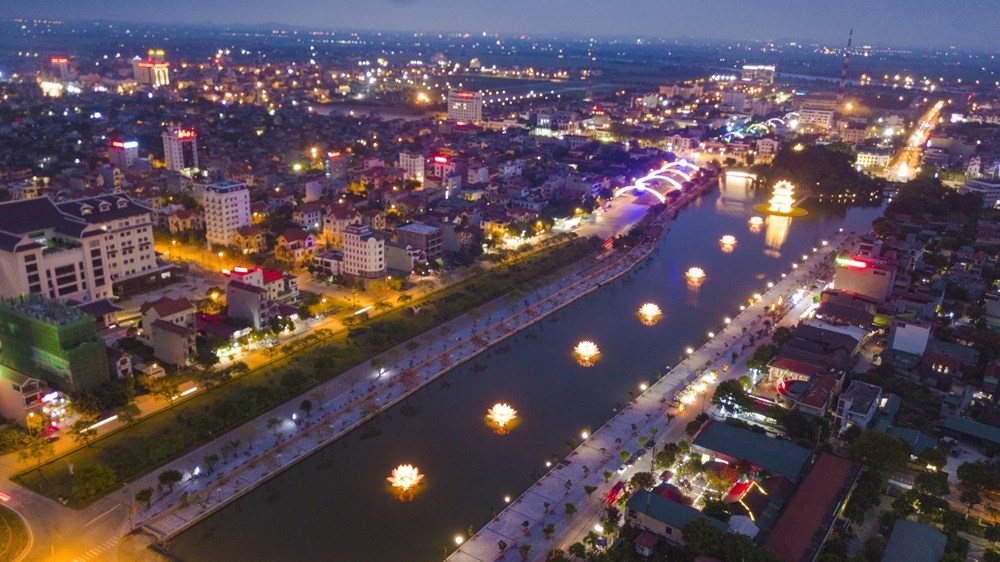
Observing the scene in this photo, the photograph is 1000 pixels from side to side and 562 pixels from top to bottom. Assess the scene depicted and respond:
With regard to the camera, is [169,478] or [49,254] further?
[49,254]

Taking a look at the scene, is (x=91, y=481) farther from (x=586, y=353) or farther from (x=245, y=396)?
(x=586, y=353)

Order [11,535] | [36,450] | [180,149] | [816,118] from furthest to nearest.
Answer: [816,118], [180,149], [36,450], [11,535]

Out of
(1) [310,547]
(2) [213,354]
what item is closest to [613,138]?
(2) [213,354]

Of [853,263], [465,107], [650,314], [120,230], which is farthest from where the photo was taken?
[465,107]

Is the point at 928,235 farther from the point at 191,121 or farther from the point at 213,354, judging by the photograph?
the point at 191,121

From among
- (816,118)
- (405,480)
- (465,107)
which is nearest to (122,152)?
(405,480)

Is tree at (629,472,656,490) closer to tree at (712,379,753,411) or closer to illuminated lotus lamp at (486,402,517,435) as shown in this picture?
tree at (712,379,753,411)
